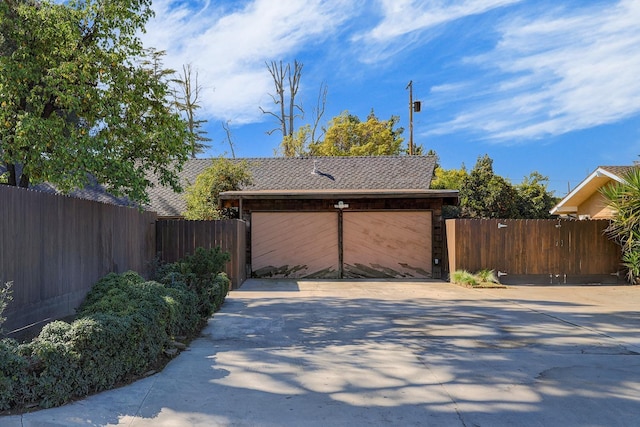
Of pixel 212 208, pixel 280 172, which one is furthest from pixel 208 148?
pixel 212 208

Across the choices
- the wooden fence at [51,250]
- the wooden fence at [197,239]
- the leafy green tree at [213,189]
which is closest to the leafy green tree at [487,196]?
the leafy green tree at [213,189]

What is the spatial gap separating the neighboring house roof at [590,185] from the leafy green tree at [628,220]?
2.11ft

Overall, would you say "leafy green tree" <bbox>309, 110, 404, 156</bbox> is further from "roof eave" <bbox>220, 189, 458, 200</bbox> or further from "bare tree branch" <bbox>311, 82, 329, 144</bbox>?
"roof eave" <bbox>220, 189, 458, 200</bbox>

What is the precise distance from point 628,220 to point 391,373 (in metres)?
10.2

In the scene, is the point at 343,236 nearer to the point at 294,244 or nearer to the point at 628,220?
the point at 294,244

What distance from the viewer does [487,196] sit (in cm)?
2128

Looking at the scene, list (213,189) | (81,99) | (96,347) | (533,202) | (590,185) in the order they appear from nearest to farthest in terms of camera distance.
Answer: (96,347) < (81,99) < (213,189) < (590,185) < (533,202)

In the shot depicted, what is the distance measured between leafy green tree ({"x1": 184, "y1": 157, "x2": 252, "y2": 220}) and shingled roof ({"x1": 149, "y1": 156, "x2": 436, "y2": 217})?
0.90m

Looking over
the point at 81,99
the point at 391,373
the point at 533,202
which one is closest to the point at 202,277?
the point at 81,99

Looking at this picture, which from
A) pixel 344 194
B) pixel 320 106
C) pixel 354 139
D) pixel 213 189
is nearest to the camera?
pixel 344 194

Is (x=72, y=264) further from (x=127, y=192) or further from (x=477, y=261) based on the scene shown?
(x=477, y=261)

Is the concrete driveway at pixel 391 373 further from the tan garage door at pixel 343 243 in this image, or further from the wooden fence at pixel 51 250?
the tan garage door at pixel 343 243

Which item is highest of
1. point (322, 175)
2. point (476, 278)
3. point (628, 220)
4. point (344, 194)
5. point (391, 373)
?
point (322, 175)

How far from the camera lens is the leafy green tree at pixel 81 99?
775 cm
